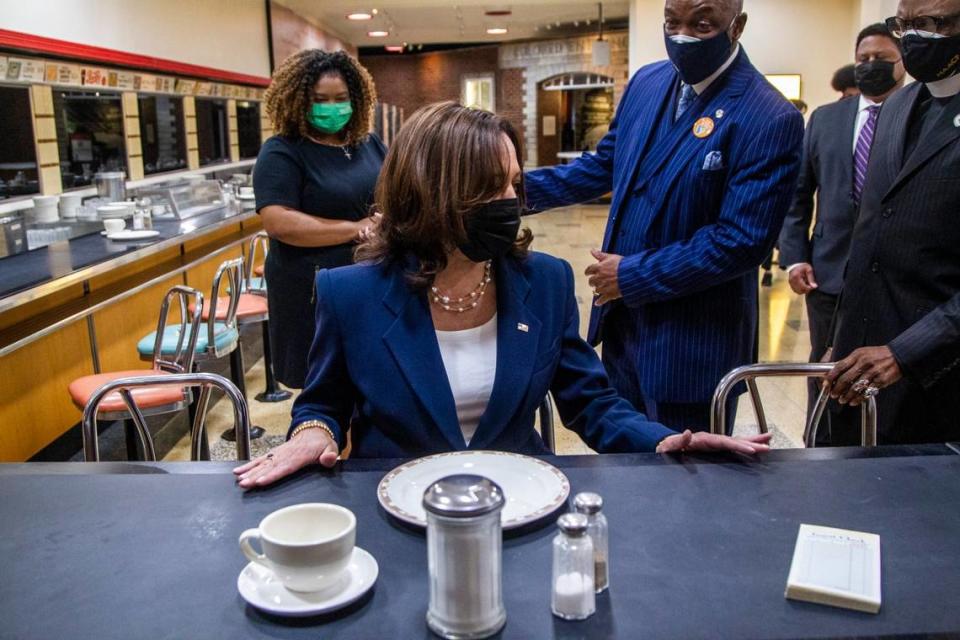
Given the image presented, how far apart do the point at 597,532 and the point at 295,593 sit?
0.37 meters

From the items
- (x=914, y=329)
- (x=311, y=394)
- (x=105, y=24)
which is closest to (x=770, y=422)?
(x=914, y=329)

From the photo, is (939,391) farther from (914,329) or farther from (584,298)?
(584,298)

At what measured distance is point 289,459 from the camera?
1371mm

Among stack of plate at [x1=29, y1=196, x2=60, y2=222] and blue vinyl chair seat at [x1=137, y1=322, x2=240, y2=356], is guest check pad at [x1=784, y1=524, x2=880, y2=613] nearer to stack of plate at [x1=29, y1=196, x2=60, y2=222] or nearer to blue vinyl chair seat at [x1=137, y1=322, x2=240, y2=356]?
blue vinyl chair seat at [x1=137, y1=322, x2=240, y2=356]

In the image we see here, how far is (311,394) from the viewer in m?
1.56

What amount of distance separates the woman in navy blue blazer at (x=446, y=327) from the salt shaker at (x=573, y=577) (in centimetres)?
55

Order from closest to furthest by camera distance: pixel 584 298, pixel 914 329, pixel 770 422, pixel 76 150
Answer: pixel 914 329 → pixel 770 422 → pixel 76 150 → pixel 584 298

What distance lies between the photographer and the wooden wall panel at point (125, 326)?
425 cm

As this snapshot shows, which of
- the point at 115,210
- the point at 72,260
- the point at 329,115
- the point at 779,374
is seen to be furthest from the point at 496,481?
the point at 115,210

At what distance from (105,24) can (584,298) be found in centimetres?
452

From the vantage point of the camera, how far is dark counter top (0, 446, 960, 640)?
3.13 ft

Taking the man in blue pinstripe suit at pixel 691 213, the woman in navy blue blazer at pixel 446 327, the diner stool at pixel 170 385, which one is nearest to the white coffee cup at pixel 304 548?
the woman in navy blue blazer at pixel 446 327

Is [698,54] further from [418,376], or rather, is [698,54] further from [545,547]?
[545,547]

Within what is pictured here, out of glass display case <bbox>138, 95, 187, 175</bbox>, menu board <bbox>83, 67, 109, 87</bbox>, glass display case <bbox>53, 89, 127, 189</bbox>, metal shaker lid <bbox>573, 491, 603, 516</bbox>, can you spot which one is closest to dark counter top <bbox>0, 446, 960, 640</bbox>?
metal shaker lid <bbox>573, 491, 603, 516</bbox>
